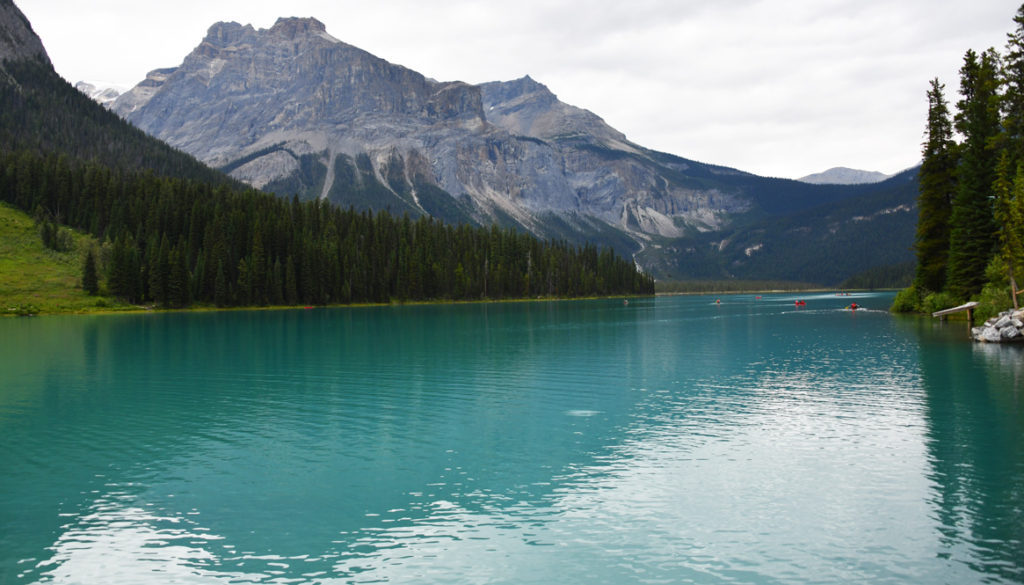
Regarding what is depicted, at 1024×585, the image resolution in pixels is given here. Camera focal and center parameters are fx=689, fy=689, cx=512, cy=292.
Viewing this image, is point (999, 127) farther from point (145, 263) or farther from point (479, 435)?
point (145, 263)

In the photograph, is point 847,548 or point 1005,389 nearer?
point 847,548

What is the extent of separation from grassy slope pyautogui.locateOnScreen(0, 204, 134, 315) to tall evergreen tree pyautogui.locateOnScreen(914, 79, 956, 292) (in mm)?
151942

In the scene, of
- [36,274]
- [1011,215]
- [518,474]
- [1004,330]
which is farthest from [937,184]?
[36,274]

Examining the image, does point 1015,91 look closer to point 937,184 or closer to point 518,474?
point 937,184

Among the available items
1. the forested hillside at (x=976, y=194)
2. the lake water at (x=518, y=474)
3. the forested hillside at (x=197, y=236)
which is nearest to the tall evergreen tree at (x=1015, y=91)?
the forested hillside at (x=976, y=194)

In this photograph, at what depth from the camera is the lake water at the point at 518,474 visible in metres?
17.1

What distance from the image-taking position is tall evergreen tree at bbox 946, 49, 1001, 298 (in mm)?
83625

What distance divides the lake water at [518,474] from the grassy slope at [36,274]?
99.1m

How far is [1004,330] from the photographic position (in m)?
64.0

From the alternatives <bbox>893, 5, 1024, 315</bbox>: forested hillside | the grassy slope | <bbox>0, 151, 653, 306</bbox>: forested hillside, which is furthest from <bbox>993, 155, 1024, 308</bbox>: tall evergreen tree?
the grassy slope

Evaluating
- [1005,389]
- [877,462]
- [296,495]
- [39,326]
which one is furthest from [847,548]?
[39,326]

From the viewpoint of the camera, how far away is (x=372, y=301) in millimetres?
198625

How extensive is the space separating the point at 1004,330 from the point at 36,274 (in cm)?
16933

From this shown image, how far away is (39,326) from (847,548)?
375 ft
